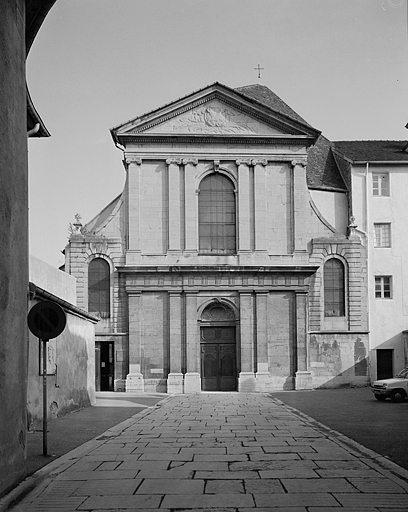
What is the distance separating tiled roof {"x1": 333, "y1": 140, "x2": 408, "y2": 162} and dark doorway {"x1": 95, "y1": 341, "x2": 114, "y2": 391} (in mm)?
16474

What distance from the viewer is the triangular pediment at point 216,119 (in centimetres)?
3709

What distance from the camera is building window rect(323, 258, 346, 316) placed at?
37.6 m

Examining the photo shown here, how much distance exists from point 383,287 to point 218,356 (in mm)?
9928

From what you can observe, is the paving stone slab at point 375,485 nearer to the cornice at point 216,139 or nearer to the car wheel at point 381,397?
the car wheel at point 381,397

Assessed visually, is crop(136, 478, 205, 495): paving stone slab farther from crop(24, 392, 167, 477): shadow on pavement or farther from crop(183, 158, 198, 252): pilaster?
crop(183, 158, 198, 252): pilaster

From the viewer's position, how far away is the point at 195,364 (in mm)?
36125

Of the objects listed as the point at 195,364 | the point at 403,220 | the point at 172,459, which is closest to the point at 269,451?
the point at 172,459

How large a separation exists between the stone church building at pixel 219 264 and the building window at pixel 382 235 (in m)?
3.21

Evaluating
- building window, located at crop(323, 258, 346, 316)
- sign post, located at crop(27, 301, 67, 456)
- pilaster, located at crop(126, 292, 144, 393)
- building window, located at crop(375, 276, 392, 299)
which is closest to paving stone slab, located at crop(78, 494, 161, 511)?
sign post, located at crop(27, 301, 67, 456)

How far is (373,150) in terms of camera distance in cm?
4266

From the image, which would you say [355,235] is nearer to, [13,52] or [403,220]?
[403,220]

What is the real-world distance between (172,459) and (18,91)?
243 inches

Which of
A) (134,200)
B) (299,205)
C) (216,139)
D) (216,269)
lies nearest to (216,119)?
(216,139)

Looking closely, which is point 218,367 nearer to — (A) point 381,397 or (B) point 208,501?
(A) point 381,397
